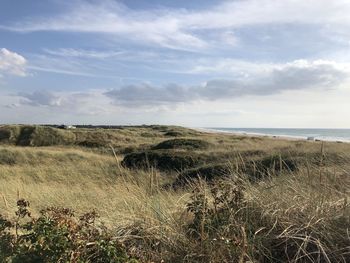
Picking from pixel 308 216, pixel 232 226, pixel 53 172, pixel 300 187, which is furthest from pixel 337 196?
pixel 53 172

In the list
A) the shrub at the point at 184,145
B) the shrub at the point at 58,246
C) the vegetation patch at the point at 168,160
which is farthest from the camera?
the shrub at the point at 184,145

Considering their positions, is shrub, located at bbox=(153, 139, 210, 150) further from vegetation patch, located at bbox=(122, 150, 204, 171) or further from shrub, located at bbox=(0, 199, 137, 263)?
shrub, located at bbox=(0, 199, 137, 263)

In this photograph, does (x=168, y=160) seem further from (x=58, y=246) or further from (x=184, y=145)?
(x=58, y=246)

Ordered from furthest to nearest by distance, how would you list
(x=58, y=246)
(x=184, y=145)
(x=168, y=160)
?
(x=184, y=145)
(x=168, y=160)
(x=58, y=246)

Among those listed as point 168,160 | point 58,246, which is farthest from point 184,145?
point 58,246

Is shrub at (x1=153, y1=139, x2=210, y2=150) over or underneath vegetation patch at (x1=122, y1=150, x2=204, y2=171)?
over

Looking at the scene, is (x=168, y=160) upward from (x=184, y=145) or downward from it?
downward

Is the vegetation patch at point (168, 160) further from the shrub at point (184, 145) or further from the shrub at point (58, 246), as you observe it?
the shrub at point (58, 246)

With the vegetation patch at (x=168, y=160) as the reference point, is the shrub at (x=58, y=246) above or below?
above

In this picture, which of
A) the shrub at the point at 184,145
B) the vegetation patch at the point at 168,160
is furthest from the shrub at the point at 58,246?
the shrub at the point at 184,145

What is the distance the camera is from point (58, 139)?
1489 inches

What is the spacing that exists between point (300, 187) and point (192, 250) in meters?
2.00

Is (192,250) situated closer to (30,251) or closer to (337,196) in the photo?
(30,251)

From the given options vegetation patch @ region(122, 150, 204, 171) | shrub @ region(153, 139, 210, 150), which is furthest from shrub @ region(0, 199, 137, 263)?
shrub @ region(153, 139, 210, 150)
